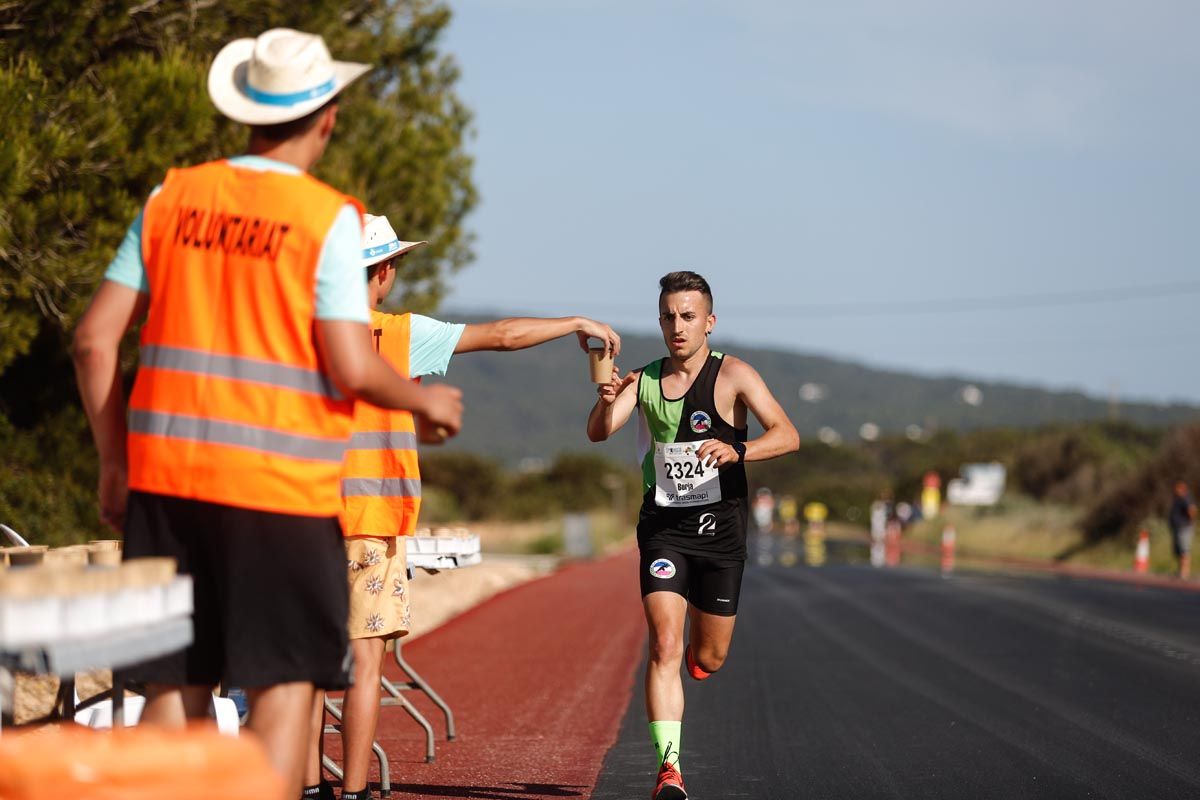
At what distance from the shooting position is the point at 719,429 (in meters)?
7.09

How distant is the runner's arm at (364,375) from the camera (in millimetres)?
3980

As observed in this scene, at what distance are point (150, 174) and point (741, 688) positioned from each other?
6.64 meters

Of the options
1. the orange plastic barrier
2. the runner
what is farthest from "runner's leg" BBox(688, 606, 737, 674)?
the orange plastic barrier

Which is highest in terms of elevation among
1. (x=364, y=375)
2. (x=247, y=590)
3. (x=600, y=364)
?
(x=600, y=364)

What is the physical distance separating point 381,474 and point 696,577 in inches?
62.2

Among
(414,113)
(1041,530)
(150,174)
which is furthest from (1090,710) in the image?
(1041,530)

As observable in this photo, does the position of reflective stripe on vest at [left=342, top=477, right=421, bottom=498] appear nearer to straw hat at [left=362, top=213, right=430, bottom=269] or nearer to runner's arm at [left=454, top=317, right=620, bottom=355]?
runner's arm at [left=454, top=317, right=620, bottom=355]

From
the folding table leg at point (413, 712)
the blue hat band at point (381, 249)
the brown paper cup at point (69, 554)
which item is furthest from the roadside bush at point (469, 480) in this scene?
the brown paper cup at point (69, 554)

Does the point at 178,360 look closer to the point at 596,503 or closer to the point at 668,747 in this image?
the point at 668,747

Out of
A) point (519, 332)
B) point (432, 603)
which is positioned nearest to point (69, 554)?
point (519, 332)

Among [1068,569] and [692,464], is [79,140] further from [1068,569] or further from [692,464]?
[1068,569]

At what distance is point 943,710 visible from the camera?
10.5 m

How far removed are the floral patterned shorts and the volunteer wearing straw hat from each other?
2071 mm

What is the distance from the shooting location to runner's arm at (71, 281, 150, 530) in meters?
4.07
